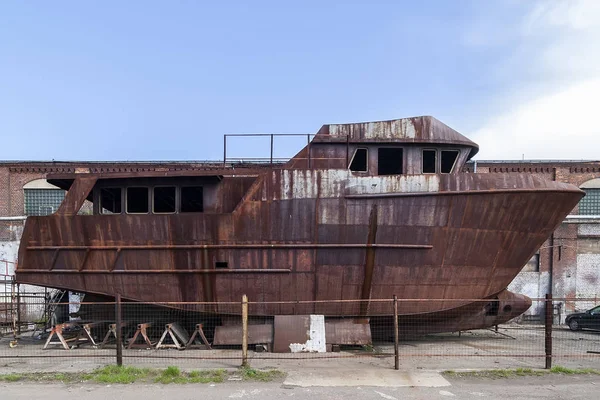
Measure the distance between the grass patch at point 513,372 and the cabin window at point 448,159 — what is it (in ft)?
16.9

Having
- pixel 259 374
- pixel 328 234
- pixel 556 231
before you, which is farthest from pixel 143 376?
pixel 556 231

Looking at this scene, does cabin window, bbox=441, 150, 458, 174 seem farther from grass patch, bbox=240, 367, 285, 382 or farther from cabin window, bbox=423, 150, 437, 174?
grass patch, bbox=240, 367, 285, 382

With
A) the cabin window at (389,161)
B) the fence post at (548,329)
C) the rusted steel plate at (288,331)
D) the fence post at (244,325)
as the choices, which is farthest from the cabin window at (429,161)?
the fence post at (244,325)

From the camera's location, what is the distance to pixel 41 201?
17.2 meters

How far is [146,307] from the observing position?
421 inches

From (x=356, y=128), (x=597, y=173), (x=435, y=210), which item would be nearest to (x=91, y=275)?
(x=356, y=128)

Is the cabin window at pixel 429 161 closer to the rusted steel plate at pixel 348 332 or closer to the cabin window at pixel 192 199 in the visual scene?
the rusted steel plate at pixel 348 332

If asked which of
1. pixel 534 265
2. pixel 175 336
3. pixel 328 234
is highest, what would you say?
pixel 328 234

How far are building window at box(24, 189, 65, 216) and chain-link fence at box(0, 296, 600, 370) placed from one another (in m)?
7.26

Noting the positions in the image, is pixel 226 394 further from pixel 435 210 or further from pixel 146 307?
pixel 435 210

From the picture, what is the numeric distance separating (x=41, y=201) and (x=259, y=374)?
15.0 metres

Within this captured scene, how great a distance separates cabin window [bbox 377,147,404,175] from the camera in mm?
10359

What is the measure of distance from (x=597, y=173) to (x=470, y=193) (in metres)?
11.7

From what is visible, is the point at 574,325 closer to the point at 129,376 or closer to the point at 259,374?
the point at 259,374
